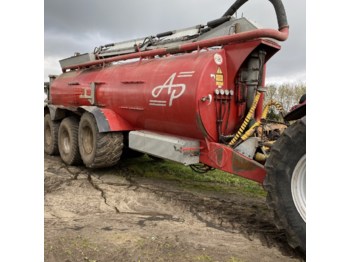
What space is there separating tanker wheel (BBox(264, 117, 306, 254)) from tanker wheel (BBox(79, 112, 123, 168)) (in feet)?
11.9

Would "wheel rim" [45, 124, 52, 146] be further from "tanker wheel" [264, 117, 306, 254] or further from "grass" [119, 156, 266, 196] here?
"tanker wheel" [264, 117, 306, 254]

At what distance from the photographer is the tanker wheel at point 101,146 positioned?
639cm

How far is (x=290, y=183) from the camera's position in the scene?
3.38 metres

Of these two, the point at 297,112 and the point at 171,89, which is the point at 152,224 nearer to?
the point at 171,89

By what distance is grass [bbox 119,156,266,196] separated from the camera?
6000mm

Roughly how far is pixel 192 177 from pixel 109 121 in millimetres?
2038

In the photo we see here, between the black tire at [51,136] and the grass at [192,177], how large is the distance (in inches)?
81.1

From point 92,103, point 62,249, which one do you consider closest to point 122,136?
point 92,103

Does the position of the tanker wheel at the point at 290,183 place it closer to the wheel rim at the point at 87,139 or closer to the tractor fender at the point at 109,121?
the tractor fender at the point at 109,121

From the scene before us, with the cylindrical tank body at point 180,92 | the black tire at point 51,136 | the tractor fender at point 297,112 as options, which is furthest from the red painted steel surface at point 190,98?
the black tire at point 51,136

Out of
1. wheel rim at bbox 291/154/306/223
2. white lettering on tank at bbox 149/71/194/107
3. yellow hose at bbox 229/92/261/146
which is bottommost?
wheel rim at bbox 291/154/306/223

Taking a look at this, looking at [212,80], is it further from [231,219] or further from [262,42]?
[231,219]

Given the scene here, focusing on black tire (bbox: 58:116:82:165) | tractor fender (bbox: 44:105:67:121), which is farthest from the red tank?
tractor fender (bbox: 44:105:67:121)

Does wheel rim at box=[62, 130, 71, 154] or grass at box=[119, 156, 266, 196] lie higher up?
wheel rim at box=[62, 130, 71, 154]
